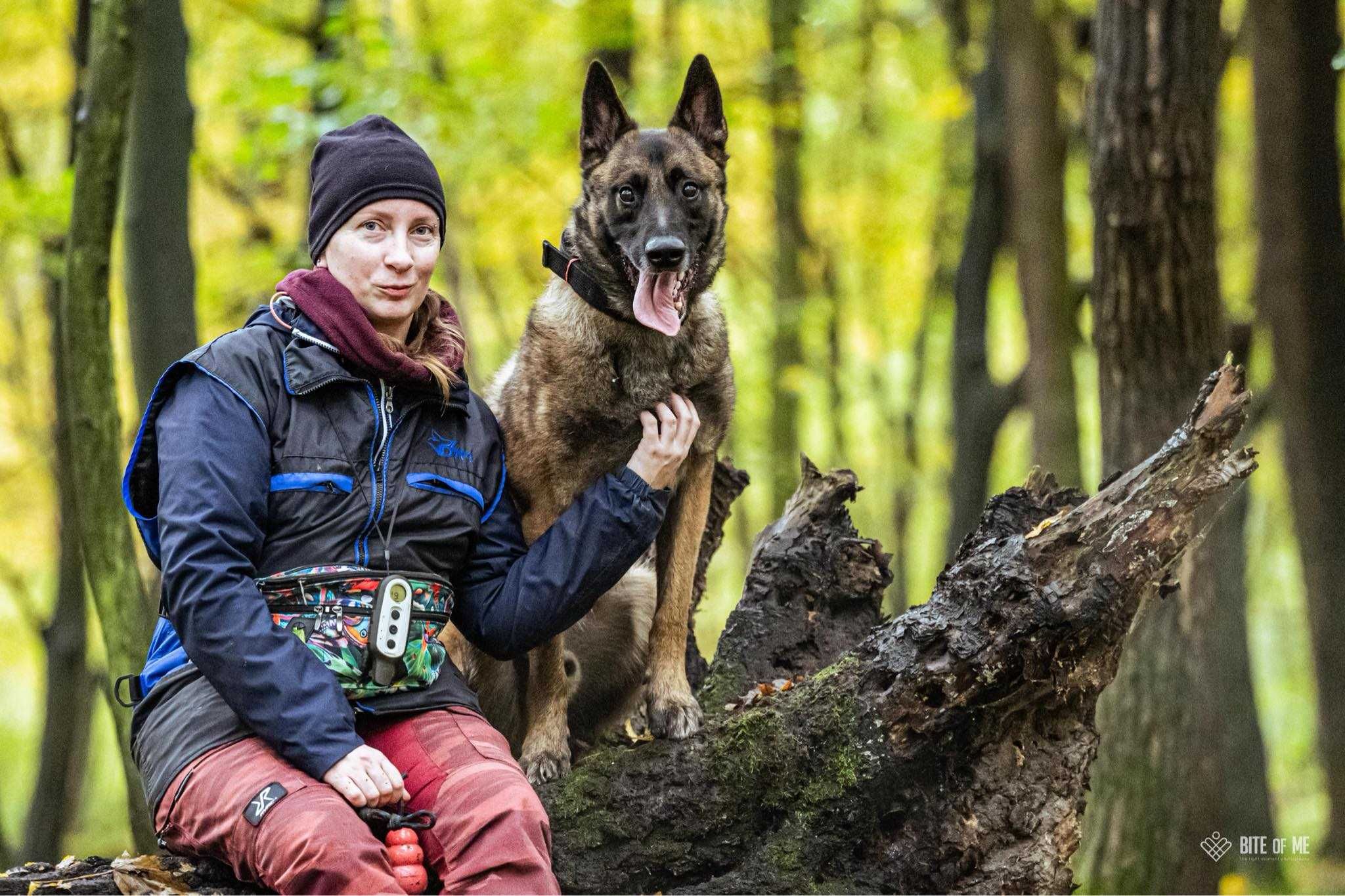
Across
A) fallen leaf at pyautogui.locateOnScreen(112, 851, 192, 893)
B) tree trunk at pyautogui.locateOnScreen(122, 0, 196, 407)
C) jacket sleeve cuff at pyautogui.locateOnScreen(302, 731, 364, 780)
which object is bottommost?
fallen leaf at pyautogui.locateOnScreen(112, 851, 192, 893)

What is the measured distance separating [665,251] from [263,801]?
2.05 m

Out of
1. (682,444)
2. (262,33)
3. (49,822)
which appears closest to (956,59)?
(262,33)

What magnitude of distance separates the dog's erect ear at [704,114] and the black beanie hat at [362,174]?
128 centimetres

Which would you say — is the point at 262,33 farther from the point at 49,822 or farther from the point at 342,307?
the point at 342,307

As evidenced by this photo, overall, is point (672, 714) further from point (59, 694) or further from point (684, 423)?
point (59, 694)

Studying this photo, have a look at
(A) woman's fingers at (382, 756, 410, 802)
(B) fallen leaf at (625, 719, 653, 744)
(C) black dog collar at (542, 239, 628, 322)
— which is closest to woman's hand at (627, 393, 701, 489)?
(C) black dog collar at (542, 239, 628, 322)

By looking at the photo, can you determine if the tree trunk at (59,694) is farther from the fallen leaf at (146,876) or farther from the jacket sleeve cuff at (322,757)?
the jacket sleeve cuff at (322,757)

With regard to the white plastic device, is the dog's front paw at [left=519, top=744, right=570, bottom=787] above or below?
below

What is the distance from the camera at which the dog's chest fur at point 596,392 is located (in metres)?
3.99

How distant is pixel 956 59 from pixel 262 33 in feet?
23.3

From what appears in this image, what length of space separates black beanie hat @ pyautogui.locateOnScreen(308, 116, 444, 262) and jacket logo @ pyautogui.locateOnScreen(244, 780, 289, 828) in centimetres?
142

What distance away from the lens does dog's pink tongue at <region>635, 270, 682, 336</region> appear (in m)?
3.89

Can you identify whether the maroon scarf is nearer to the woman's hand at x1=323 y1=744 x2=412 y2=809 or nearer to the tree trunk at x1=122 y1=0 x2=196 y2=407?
the woman's hand at x1=323 y1=744 x2=412 y2=809

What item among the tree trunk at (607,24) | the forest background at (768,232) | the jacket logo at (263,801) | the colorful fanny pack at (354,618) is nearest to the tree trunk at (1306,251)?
the forest background at (768,232)
